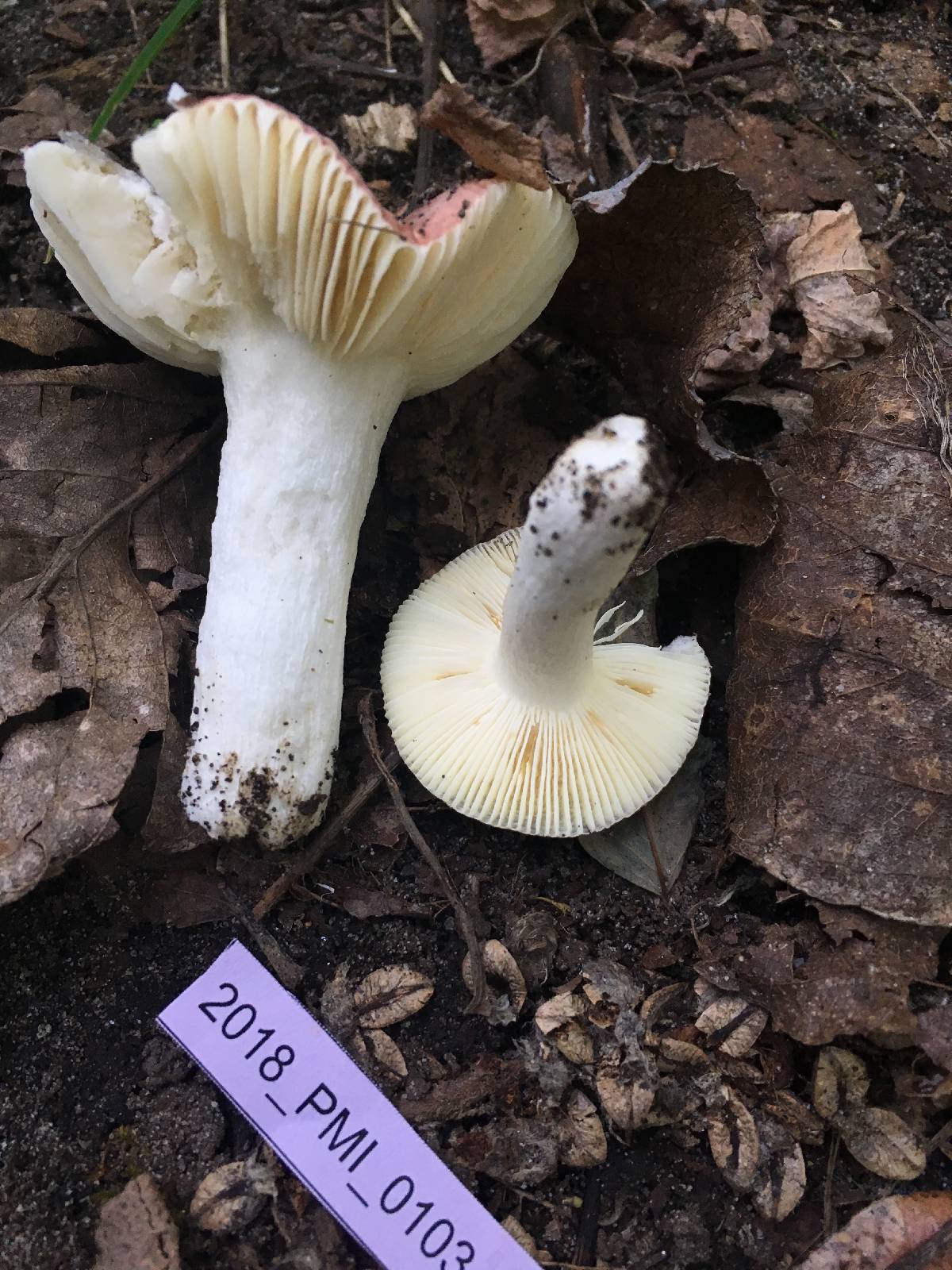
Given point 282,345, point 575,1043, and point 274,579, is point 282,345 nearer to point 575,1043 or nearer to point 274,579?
point 274,579

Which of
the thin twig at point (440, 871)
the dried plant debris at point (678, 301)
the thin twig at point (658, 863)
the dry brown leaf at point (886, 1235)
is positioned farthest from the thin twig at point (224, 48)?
the dry brown leaf at point (886, 1235)

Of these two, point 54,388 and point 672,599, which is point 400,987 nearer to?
point 672,599

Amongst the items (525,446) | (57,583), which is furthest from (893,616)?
(57,583)

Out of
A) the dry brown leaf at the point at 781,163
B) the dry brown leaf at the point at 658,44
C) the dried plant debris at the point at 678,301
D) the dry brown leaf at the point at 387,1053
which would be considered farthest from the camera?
the dry brown leaf at the point at 658,44

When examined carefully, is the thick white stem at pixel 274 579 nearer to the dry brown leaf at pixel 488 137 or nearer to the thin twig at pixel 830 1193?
the dry brown leaf at pixel 488 137

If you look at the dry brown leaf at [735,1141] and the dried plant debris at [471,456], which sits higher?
the dried plant debris at [471,456]

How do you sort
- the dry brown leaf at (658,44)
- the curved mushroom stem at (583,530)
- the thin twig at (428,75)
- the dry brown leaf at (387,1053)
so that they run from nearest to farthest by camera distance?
the curved mushroom stem at (583,530)
the dry brown leaf at (387,1053)
the thin twig at (428,75)
the dry brown leaf at (658,44)
